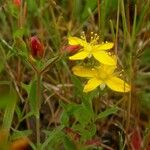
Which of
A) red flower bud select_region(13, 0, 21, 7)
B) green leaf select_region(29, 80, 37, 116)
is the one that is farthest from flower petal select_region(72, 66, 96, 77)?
red flower bud select_region(13, 0, 21, 7)

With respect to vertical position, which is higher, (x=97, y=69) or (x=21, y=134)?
(x=97, y=69)

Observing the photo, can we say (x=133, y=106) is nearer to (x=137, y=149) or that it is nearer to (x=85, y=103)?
(x=137, y=149)

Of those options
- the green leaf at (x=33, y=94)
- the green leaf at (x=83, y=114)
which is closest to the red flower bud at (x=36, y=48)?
the green leaf at (x=33, y=94)

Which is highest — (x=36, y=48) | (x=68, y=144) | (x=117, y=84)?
(x=36, y=48)

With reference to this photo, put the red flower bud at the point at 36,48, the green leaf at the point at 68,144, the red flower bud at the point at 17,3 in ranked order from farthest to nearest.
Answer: the red flower bud at the point at 17,3 → the green leaf at the point at 68,144 → the red flower bud at the point at 36,48

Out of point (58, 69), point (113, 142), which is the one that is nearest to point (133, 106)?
point (113, 142)

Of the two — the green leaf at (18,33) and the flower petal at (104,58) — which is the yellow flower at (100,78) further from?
the green leaf at (18,33)

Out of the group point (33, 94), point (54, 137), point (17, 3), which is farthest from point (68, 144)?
point (17, 3)

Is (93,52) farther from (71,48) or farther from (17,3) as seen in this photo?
(17,3)
